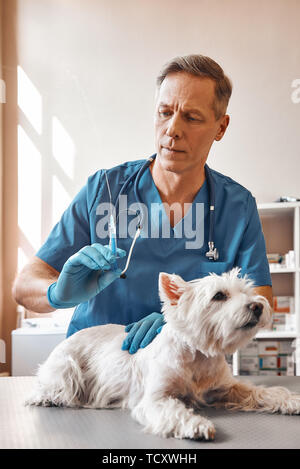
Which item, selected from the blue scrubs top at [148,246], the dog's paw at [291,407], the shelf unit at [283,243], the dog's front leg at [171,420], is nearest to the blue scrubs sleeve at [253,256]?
the blue scrubs top at [148,246]

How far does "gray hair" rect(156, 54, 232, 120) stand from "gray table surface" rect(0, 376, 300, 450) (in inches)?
25.1

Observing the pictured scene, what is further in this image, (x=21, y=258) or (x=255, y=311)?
(x=21, y=258)

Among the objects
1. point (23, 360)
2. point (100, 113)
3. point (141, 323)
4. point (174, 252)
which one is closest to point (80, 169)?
point (100, 113)

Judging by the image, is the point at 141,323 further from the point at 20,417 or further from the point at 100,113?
the point at 100,113

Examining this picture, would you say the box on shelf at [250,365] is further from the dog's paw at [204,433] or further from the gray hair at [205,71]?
the dog's paw at [204,433]

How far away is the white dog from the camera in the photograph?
691 millimetres

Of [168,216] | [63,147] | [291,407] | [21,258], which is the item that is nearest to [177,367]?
[291,407]

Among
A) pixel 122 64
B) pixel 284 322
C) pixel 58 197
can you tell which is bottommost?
pixel 284 322

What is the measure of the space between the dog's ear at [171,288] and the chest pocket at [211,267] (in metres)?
0.34

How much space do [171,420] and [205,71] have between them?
0.71 meters

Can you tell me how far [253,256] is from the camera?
115cm

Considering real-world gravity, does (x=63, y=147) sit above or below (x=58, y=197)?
above

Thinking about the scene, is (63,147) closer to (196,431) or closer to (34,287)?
(34,287)

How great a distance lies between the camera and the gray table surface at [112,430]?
65 centimetres
